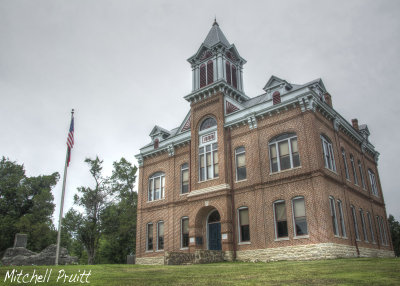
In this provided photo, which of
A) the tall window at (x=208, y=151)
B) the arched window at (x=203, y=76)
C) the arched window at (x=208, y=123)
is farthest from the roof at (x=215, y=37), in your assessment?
the tall window at (x=208, y=151)

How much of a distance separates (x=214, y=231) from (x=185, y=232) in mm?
3098

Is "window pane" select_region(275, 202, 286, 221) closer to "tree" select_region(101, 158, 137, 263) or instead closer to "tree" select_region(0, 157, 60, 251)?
"tree" select_region(101, 158, 137, 263)

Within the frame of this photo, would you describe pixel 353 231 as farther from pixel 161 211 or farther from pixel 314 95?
pixel 161 211

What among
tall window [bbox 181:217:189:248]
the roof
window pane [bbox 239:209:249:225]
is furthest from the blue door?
the roof

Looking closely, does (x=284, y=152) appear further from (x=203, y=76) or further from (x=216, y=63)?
(x=203, y=76)

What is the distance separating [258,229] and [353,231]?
672 cm

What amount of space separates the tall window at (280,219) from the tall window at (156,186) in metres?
11.9

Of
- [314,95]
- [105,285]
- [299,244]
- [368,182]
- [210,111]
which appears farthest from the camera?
[368,182]

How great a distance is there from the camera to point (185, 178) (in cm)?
2897

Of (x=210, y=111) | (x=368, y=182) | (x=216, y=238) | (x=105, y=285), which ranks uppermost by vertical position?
(x=210, y=111)

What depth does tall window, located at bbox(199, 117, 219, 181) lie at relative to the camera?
2631cm

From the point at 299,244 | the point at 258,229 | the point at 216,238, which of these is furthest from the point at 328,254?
the point at 216,238

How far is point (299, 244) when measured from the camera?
20.2 m

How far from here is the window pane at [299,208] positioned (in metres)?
20.8
